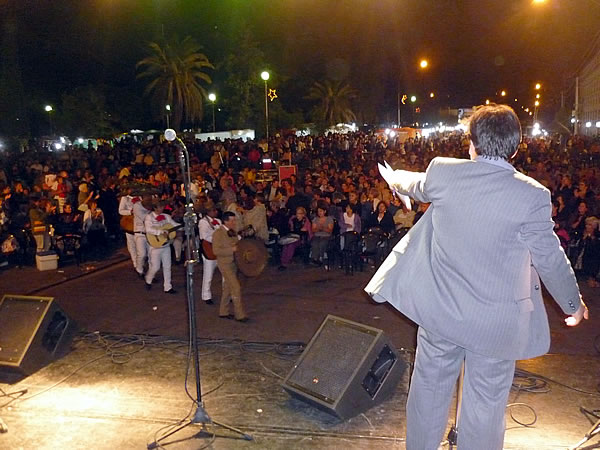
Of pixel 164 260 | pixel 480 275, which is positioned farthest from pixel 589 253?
pixel 480 275

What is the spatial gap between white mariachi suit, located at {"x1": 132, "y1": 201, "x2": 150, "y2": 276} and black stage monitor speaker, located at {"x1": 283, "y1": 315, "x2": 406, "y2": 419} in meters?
4.90

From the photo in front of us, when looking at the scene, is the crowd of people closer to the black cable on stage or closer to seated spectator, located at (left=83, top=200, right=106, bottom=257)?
seated spectator, located at (left=83, top=200, right=106, bottom=257)

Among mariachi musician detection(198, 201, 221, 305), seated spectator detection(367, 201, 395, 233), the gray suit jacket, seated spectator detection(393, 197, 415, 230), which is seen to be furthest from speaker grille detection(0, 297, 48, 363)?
seated spectator detection(393, 197, 415, 230)

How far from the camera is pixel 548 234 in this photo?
7.66 ft

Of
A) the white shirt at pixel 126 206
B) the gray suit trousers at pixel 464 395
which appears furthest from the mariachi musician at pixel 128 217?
the gray suit trousers at pixel 464 395

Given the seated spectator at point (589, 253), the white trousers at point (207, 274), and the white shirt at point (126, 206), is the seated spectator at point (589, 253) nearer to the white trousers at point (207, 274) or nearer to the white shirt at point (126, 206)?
the white trousers at point (207, 274)

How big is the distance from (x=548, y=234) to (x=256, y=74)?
105 ft

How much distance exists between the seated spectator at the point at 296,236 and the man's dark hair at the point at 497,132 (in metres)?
7.33

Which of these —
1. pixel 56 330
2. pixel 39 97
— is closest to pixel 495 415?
pixel 56 330

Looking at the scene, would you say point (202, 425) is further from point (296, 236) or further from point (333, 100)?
point (333, 100)

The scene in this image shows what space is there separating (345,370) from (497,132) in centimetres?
235

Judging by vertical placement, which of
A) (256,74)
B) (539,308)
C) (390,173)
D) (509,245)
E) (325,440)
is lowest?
(325,440)

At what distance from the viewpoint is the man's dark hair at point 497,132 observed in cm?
244

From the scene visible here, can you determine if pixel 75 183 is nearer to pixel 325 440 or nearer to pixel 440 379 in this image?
pixel 325 440
